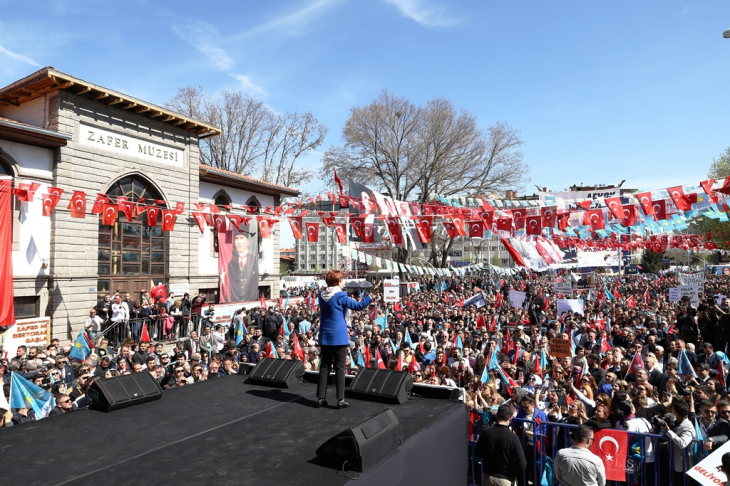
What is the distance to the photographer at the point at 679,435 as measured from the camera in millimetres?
5355

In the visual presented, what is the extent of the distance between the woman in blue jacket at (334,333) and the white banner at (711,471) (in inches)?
134

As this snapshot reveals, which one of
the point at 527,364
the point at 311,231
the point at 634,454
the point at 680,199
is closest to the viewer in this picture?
the point at 634,454

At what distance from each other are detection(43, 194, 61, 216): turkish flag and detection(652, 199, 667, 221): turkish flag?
1792 cm

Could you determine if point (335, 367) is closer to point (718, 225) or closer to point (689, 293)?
point (689, 293)

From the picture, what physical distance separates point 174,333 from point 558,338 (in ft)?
Result: 41.3

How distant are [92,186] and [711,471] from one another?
59.4ft

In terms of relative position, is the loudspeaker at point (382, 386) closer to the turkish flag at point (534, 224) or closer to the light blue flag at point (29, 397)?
the light blue flag at point (29, 397)

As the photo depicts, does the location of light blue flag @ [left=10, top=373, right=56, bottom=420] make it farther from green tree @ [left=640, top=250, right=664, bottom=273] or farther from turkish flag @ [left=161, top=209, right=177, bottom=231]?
green tree @ [left=640, top=250, right=664, bottom=273]

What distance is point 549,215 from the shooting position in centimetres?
1577

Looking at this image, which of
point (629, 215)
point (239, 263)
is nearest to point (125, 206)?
point (239, 263)

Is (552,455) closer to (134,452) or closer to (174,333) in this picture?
(134,452)

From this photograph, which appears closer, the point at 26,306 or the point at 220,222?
the point at 26,306

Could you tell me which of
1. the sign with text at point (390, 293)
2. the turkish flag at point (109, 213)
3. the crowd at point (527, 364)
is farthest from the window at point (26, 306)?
the sign with text at point (390, 293)

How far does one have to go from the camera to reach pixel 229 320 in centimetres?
1883
